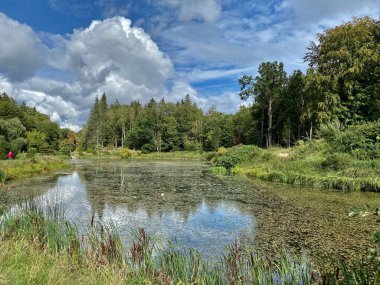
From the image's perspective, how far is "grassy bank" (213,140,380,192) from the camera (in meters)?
16.5

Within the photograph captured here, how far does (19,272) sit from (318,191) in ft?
46.0

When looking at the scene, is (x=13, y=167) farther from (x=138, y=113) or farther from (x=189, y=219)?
(x=138, y=113)

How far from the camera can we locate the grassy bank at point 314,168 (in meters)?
16.5

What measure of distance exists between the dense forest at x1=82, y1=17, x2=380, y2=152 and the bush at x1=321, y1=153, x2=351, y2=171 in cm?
549

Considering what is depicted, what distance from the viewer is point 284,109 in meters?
45.2

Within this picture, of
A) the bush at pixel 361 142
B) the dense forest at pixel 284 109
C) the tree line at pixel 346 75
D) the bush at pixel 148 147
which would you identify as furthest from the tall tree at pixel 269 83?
the bush at pixel 148 147

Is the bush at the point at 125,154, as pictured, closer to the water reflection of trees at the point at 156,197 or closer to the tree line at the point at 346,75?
the tree line at the point at 346,75

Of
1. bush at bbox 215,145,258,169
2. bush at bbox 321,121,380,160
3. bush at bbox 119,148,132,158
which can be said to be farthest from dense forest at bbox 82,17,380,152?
bush at bbox 119,148,132,158

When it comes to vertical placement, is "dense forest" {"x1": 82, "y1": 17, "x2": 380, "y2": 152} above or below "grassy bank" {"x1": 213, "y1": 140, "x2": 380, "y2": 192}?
above

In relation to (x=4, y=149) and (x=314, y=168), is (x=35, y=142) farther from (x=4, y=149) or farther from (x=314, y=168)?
(x=314, y=168)

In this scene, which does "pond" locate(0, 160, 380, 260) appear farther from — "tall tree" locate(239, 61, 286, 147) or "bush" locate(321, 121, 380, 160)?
"tall tree" locate(239, 61, 286, 147)

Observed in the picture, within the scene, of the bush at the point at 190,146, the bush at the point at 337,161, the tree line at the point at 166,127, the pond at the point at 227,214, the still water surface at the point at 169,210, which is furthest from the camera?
the bush at the point at 190,146

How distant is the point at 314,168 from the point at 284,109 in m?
26.3

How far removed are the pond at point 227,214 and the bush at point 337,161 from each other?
9.40ft
